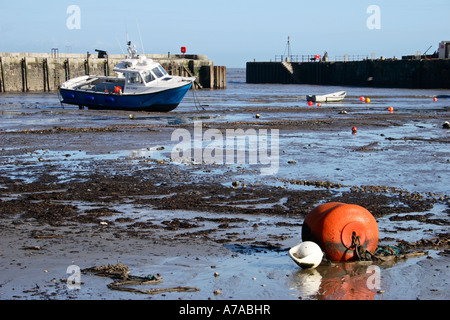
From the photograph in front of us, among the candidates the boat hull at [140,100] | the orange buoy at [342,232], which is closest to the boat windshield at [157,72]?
the boat hull at [140,100]

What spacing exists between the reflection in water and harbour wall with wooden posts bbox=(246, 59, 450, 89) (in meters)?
58.7

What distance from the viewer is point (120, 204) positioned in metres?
9.27

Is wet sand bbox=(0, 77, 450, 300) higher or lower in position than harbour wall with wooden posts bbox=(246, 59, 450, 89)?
lower

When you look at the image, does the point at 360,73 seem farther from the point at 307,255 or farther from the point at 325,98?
the point at 307,255

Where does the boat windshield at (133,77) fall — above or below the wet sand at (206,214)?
above

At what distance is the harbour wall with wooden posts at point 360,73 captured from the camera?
6244 centimetres

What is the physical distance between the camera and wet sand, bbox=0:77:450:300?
5980 millimetres

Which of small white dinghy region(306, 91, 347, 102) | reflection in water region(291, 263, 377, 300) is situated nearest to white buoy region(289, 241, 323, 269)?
reflection in water region(291, 263, 377, 300)

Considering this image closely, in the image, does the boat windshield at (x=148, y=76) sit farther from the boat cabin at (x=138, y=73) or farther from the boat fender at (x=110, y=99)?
the boat fender at (x=110, y=99)

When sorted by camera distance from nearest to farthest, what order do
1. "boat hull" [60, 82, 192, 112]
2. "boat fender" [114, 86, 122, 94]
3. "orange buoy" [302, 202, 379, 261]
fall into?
1. "orange buoy" [302, 202, 379, 261]
2. "boat hull" [60, 82, 192, 112]
3. "boat fender" [114, 86, 122, 94]

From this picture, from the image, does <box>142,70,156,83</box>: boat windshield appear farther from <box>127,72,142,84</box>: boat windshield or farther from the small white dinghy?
the small white dinghy

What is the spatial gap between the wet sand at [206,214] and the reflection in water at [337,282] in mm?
12

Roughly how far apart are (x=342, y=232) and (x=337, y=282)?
68 cm

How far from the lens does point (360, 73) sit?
71.9 metres
